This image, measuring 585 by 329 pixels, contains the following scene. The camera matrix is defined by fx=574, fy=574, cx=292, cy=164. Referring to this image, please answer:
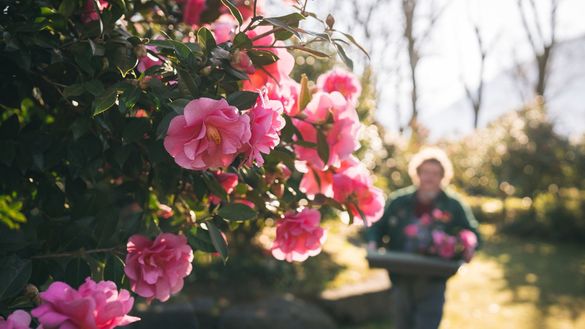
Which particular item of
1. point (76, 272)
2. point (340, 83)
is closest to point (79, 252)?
point (76, 272)

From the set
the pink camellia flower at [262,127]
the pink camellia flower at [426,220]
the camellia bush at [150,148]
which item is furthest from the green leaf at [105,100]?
the pink camellia flower at [426,220]

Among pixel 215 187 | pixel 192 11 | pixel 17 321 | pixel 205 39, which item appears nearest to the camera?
pixel 17 321

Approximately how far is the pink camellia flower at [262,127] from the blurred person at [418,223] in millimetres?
2918

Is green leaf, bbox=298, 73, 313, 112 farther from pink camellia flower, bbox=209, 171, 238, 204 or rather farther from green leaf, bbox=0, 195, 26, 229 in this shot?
green leaf, bbox=0, 195, 26, 229

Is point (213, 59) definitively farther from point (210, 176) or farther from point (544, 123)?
point (544, 123)

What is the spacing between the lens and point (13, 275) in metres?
0.99

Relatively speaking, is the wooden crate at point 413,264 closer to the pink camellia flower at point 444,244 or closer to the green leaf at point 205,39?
the pink camellia flower at point 444,244

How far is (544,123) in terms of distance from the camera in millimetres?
12461

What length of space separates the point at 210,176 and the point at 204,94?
10.1 inches

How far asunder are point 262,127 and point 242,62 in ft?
0.71

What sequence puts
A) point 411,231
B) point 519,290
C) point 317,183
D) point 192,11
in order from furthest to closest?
point 519,290
point 411,231
point 192,11
point 317,183

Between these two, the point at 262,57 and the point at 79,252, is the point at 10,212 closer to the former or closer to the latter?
the point at 79,252

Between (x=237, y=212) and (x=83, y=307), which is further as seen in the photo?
(x=237, y=212)

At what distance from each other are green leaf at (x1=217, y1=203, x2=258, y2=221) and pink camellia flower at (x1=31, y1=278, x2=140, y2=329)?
0.27m
